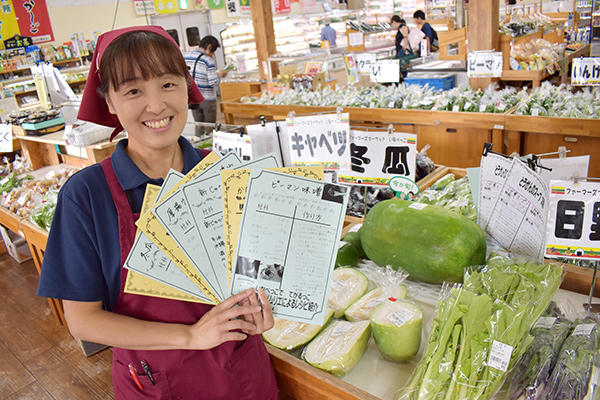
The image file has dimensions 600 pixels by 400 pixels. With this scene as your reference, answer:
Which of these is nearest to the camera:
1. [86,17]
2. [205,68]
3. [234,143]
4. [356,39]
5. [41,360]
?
[234,143]

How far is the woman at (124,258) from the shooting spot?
1.02 metres

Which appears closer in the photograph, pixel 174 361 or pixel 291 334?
pixel 174 361

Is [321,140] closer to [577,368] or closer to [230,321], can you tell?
[230,321]

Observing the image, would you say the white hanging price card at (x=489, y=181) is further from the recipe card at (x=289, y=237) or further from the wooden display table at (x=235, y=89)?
the wooden display table at (x=235, y=89)

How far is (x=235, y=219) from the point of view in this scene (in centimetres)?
101

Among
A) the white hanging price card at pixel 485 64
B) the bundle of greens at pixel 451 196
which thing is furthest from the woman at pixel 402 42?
the bundle of greens at pixel 451 196

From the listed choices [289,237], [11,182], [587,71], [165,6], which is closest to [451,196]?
[289,237]

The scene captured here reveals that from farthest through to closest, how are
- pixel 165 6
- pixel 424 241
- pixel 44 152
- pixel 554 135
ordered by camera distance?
pixel 165 6 < pixel 44 152 < pixel 554 135 < pixel 424 241

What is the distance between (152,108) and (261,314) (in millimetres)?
548

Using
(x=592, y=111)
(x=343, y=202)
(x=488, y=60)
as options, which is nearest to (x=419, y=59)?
(x=488, y=60)

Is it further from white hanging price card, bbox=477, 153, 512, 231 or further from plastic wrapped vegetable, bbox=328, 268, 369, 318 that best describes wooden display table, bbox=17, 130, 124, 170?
white hanging price card, bbox=477, 153, 512, 231

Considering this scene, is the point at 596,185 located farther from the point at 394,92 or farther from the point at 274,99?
the point at 274,99

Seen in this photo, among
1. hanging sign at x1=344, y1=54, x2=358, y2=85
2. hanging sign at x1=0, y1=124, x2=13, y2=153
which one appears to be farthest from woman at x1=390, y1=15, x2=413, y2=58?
hanging sign at x1=0, y1=124, x2=13, y2=153

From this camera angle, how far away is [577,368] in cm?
105
